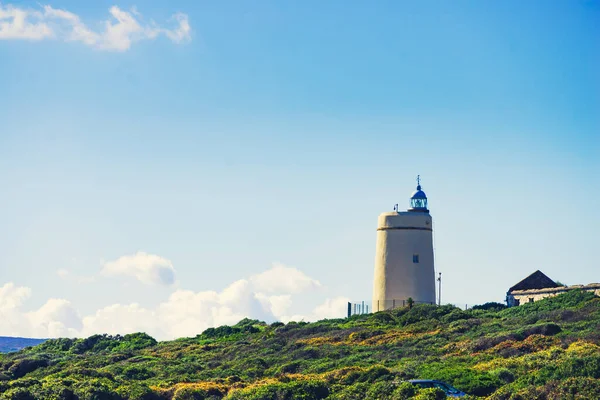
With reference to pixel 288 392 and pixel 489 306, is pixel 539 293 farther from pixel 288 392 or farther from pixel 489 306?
pixel 288 392

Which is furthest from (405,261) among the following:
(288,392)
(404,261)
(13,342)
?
(13,342)

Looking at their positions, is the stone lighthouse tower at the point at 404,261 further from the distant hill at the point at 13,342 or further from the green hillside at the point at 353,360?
the distant hill at the point at 13,342

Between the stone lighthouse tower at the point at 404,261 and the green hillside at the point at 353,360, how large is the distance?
283cm

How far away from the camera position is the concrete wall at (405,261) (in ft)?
204

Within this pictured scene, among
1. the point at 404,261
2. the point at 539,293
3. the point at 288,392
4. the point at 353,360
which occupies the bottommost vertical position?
the point at 288,392

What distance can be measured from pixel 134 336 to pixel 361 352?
22384 millimetres

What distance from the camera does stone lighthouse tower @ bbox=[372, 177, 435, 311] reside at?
62.2 metres

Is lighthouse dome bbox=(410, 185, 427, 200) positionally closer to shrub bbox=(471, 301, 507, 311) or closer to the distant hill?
shrub bbox=(471, 301, 507, 311)

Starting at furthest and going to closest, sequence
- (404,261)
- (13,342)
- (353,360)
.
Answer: (13,342)
(404,261)
(353,360)

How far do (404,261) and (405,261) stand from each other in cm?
6

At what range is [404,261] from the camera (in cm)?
6228

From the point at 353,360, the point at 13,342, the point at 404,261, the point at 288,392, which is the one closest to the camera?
the point at 288,392

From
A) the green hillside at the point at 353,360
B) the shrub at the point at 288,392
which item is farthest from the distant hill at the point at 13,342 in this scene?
the shrub at the point at 288,392

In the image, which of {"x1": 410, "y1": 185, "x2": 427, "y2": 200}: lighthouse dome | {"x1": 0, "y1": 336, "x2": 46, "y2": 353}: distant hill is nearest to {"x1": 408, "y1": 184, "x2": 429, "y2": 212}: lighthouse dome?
{"x1": 410, "y1": 185, "x2": 427, "y2": 200}: lighthouse dome
